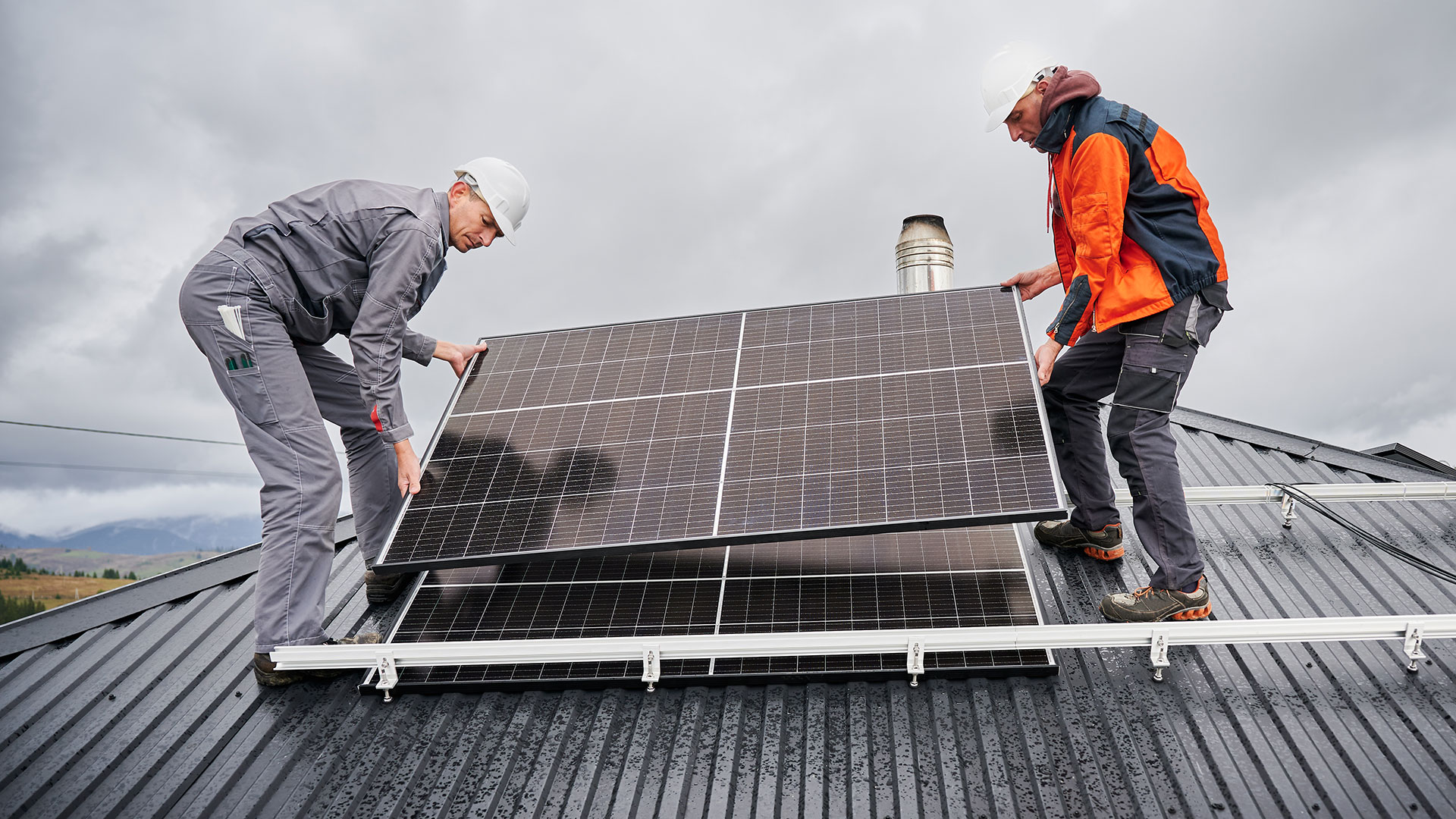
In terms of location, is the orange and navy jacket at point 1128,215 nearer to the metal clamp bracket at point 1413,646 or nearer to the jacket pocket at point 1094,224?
the jacket pocket at point 1094,224

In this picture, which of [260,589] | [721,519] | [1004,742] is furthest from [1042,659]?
[260,589]

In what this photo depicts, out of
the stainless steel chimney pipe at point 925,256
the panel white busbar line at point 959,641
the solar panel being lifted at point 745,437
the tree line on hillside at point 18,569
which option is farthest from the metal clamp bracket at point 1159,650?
the tree line on hillside at point 18,569

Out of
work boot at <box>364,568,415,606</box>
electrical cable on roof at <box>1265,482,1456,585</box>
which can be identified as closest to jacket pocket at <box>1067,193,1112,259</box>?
electrical cable on roof at <box>1265,482,1456,585</box>

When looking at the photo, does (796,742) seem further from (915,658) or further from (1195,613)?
(1195,613)

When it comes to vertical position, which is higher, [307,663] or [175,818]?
[307,663]

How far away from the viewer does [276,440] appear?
4.68 metres

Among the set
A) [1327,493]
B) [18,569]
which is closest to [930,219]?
[1327,493]

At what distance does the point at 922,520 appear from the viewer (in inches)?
166

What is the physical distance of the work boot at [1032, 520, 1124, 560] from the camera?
220 inches

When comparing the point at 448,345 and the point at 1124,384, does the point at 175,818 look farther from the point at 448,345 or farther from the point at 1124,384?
the point at 1124,384

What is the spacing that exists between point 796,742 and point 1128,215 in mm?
3061

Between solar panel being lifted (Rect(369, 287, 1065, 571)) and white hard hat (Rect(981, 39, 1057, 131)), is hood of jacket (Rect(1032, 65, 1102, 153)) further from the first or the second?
solar panel being lifted (Rect(369, 287, 1065, 571))

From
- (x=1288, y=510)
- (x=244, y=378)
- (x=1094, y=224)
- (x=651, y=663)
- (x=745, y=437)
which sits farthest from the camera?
(x=1288, y=510)

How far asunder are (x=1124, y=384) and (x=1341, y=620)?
4.64 ft
